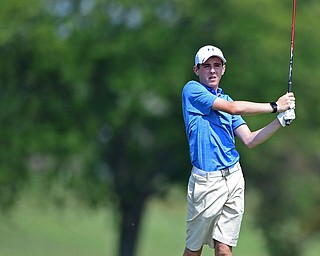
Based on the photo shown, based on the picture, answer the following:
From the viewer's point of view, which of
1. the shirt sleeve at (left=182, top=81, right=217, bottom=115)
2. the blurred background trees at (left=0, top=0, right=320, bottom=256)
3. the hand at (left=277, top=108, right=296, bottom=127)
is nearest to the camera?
the hand at (left=277, top=108, right=296, bottom=127)

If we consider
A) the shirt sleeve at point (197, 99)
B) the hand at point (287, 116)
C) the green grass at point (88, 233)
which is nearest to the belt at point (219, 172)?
the shirt sleeve at point (197, 99)

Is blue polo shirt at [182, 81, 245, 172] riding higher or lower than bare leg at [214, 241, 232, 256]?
Answer: higher

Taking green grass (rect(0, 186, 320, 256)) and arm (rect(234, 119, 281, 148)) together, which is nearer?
arm (rect(234, 119, 281, 148))

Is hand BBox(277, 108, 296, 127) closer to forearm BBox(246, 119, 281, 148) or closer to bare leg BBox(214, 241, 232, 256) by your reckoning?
forearm BBox(246, 119, 281, 148)

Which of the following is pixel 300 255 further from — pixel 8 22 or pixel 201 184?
pixel 201 184

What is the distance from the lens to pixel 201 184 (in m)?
8.68

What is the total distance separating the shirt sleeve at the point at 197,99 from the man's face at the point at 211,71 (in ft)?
0.27

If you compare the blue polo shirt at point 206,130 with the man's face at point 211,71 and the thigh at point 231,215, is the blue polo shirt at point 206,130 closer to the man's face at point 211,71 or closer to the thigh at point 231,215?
the man's face at point 211,71

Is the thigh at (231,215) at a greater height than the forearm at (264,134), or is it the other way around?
the forearm at (264,134)

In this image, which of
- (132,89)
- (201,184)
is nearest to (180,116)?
(132,89)

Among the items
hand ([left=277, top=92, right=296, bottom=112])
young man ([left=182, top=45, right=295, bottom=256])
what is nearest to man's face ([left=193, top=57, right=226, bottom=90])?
young man ([left=182, top=45, right=295, bottom=256])

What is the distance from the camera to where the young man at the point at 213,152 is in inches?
337

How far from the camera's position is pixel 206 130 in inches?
337

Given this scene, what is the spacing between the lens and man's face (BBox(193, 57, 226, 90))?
861 cm
